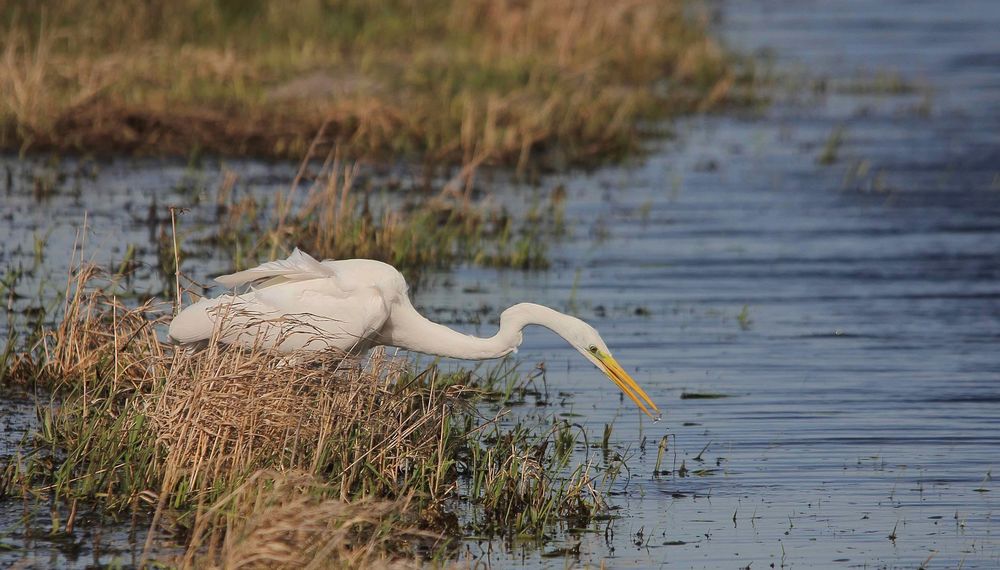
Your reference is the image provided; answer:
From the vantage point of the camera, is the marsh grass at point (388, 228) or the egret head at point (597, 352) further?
the marsh grass at point (388, 228)

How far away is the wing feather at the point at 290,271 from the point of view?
725cm

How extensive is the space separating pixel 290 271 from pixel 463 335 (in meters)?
0.84

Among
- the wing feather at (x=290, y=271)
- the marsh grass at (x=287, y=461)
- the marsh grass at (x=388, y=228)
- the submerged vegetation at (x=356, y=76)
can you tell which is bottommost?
the marsh grass at (x=287, y=461)

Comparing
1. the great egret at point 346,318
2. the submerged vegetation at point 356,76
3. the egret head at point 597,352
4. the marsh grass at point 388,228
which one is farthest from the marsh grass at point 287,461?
the submerged vegetation at point 356,76

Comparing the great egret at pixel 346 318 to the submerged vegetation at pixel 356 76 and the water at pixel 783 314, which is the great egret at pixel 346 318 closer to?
the water at pixel 783 314

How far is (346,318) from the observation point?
720 centimetres

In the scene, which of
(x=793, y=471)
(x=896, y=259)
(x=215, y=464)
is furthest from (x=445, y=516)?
(x=896, y=259)

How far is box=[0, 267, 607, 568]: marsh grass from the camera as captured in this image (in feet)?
20.6

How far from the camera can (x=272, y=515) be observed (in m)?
5.52

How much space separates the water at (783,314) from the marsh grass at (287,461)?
349mm

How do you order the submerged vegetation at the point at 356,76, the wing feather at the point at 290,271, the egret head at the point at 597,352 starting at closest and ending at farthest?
the egret head at the point at 597,352 → the wing feather at the point at 290,271 → the submerged vegetation at the point at 356,76

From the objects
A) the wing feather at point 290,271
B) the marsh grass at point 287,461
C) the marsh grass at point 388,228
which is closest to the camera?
the marsh grass at point 287,461

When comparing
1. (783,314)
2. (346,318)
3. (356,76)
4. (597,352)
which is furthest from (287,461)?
(356,76)

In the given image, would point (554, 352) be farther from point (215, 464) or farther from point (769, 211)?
point (769, 211)
